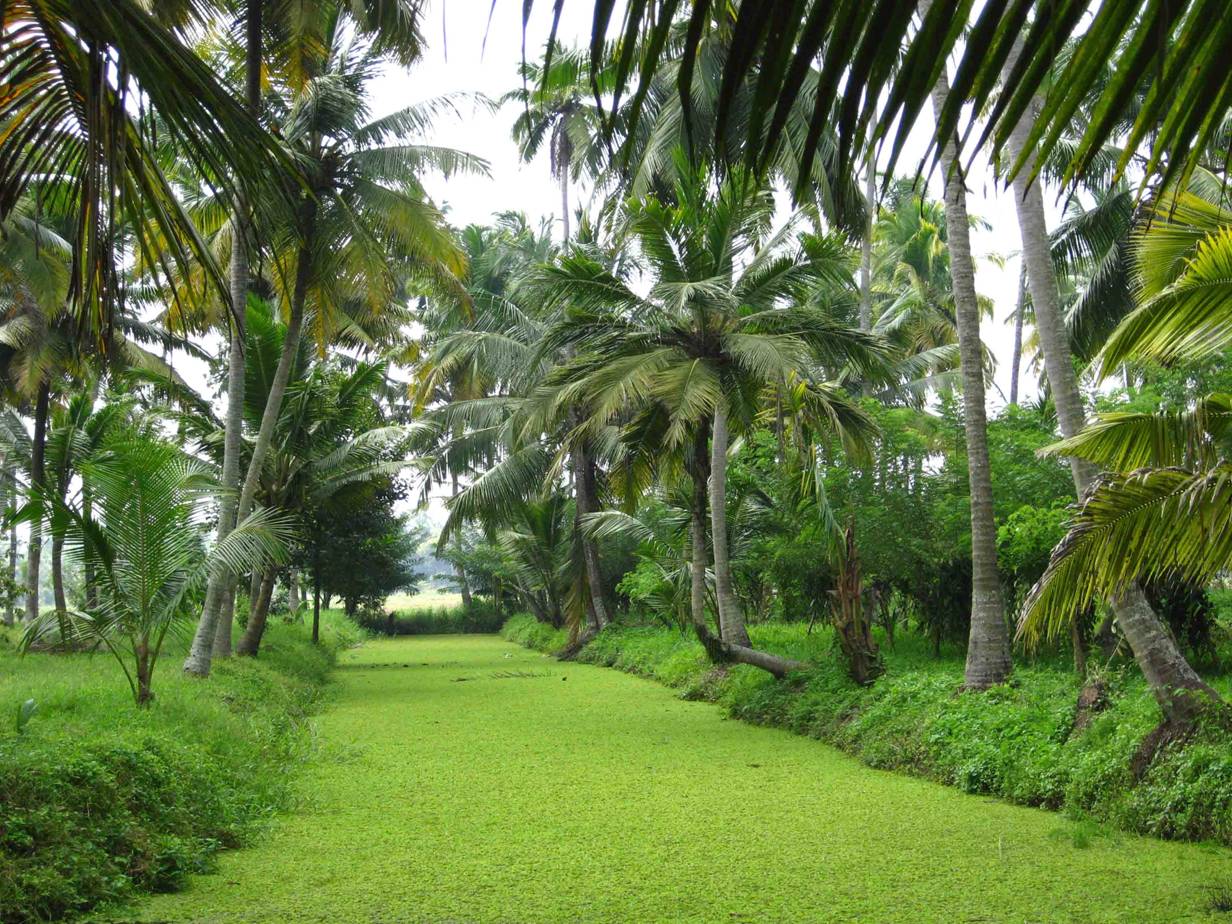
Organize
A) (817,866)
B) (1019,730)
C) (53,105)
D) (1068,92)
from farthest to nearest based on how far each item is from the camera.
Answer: (1019,730), (817,866), (53,105), (1068,92)

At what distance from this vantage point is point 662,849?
5539mm

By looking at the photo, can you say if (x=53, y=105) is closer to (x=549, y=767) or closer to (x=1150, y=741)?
(x=1150, y=741)

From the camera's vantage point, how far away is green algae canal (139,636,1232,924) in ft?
14.5

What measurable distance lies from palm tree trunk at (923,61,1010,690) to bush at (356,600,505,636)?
2772cm

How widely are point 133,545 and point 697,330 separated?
650 cm

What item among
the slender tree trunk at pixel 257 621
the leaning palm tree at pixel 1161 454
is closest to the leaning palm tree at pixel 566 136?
the slender tree trunk at pixel 257 621

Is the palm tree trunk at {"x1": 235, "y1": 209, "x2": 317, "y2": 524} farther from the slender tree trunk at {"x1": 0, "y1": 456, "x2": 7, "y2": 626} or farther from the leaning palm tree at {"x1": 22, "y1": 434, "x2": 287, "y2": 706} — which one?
the leaning palm tree at {"x1": 22, "y1": 434, "x2": 287, "y2": 706}

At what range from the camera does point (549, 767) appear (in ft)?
27.0

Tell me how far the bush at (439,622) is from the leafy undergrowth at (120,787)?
25160mm

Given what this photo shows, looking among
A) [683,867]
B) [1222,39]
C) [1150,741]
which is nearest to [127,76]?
[1222,39]

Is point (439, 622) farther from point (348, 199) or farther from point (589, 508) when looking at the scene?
point (348, 199)

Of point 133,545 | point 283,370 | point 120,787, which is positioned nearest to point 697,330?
point 283,370

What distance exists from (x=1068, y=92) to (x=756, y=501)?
14.8 m

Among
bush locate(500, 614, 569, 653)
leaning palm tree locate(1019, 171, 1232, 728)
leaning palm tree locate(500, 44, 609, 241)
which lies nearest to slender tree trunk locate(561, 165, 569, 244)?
leaning palm tree locate(500, 44, 609, 241)
